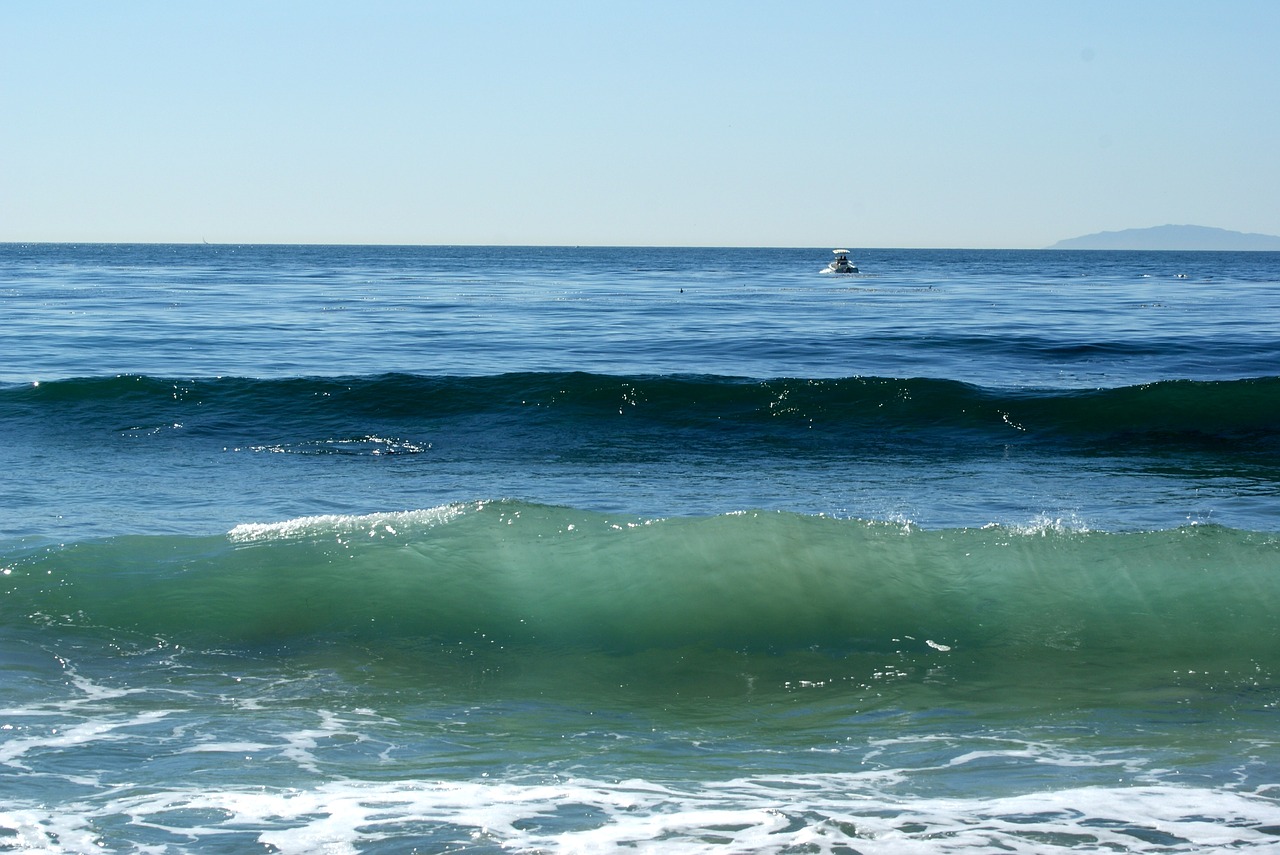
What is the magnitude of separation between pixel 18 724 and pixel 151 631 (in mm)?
1983

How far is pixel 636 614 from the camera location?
29.2 ft

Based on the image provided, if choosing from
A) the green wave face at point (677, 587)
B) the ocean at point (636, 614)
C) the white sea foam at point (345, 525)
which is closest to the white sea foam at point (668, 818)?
the ocean at point (636, 614)

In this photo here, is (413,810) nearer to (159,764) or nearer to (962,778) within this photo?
(159,764)

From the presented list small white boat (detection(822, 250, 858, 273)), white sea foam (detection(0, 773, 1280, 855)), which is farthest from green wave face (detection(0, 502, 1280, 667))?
small white boat (detection(822, 250, 858, 273))

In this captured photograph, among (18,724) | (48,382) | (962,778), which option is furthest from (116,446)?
(962,778)

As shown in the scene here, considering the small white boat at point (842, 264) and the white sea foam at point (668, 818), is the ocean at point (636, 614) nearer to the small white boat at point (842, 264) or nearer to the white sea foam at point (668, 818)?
the white sea foam at point (668, 818)

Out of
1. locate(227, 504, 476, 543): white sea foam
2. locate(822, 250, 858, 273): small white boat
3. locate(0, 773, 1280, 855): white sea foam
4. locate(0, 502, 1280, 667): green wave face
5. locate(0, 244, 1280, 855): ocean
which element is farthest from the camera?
locate(822, 250, 858, 273): small white boat

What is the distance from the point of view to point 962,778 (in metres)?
5.75

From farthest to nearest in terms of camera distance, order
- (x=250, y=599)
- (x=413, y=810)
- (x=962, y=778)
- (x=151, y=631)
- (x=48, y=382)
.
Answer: (x=48, y=382) → (x=250, y=599) → (x=151, y=631) → (x=962, y=778) → (x=413, y=810)

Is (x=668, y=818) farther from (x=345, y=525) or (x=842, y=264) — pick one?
(x=842, y=264)

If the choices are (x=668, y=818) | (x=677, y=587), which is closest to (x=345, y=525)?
(x=677, y=587)

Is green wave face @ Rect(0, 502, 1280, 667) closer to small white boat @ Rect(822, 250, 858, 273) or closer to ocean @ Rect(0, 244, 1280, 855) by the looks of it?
ocean @ Rect(0, 244, 1280, 855)

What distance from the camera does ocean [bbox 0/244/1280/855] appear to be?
5.40 m

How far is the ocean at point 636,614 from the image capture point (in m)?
5.40
